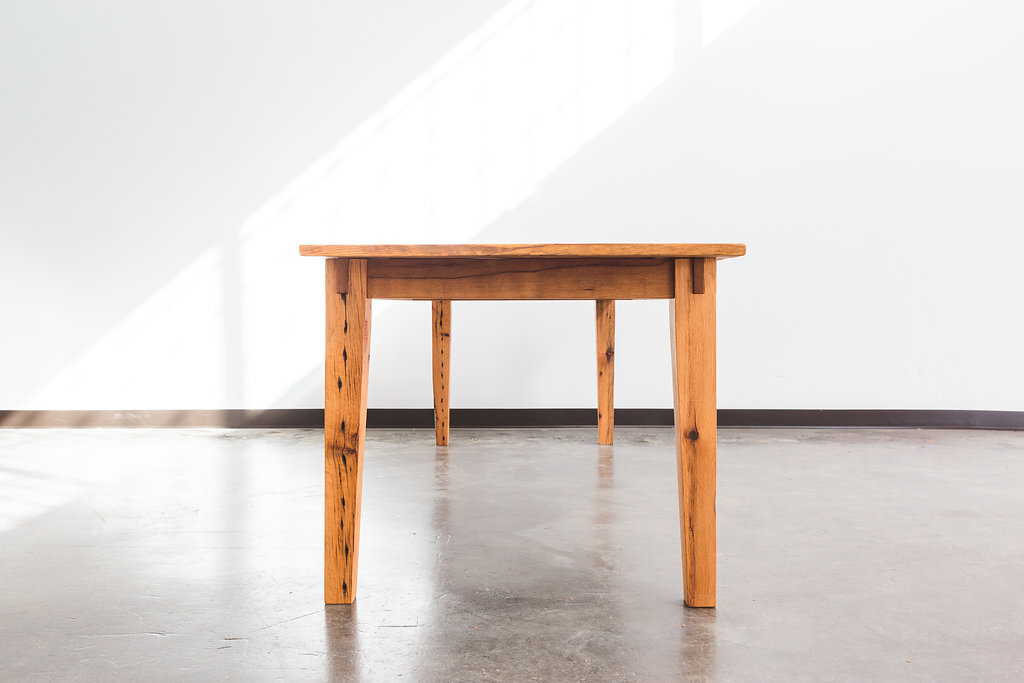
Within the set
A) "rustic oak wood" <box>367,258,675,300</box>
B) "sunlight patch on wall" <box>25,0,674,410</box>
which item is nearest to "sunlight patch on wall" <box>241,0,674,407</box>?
"sunlight patch on wall" <box>25,0,674,410</box>

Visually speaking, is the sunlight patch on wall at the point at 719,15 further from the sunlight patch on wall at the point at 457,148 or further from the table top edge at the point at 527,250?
the table top edge at the point at 527,250

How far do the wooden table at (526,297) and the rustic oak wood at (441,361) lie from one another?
4.85 feet

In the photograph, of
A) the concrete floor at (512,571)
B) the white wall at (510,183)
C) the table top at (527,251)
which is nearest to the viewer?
the concrete floor at (512,571)

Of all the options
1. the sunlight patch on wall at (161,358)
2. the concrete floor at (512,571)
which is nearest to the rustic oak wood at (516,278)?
the concrete floor at (512,571)

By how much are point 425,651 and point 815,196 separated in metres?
3.07

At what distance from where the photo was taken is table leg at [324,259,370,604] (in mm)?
1334

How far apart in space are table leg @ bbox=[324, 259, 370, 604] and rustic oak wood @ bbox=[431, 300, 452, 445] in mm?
1520

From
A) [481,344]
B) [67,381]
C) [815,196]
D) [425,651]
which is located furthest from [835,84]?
[67,381]

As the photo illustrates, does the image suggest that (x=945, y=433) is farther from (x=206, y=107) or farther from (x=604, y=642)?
(x=206, y=107)

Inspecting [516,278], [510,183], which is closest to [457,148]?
[510,183]

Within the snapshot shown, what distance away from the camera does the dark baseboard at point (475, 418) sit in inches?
135

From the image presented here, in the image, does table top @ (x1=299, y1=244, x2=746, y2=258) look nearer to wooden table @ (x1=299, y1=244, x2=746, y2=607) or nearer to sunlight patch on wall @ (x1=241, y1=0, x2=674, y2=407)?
wooden table @ (x1=299, y1=244, x2=746, y2=607)

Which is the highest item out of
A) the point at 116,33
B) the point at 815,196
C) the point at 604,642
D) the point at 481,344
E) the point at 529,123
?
the point at 116,33

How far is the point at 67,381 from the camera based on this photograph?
138 inches
